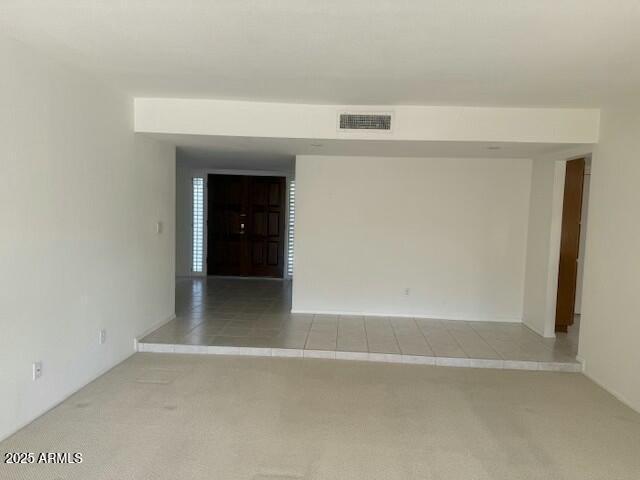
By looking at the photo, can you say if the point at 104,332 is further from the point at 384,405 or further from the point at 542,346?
the point at 542,346

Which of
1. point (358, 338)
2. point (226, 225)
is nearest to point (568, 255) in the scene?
point (358, 338)

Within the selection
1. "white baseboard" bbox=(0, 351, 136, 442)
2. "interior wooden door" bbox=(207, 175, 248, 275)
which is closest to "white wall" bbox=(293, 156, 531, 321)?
"white baseboard" bbox=(0, 351, 136, 442)

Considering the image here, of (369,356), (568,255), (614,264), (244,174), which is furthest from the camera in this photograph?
(244,174)

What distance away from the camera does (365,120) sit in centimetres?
375

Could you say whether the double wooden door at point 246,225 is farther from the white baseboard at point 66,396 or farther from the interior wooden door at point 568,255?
the interior wooden door at point 568,255

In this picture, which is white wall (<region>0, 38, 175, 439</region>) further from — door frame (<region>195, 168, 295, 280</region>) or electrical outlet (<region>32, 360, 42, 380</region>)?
door frame (<region>195, 168, 295, 280</region>)

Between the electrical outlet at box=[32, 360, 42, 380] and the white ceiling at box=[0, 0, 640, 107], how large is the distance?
1.92 m

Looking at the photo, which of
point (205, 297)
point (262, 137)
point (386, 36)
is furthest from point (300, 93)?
point (205, 297)

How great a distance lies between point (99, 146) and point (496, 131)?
326 centimetres

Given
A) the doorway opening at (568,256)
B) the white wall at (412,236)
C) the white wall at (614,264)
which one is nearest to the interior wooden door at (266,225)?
the white wall at (412,236)

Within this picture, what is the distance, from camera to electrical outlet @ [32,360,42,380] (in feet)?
8.63

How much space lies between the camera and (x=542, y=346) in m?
4.25

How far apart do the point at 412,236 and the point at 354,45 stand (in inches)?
126

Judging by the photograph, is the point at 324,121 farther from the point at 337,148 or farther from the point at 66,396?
the point at 66,396
